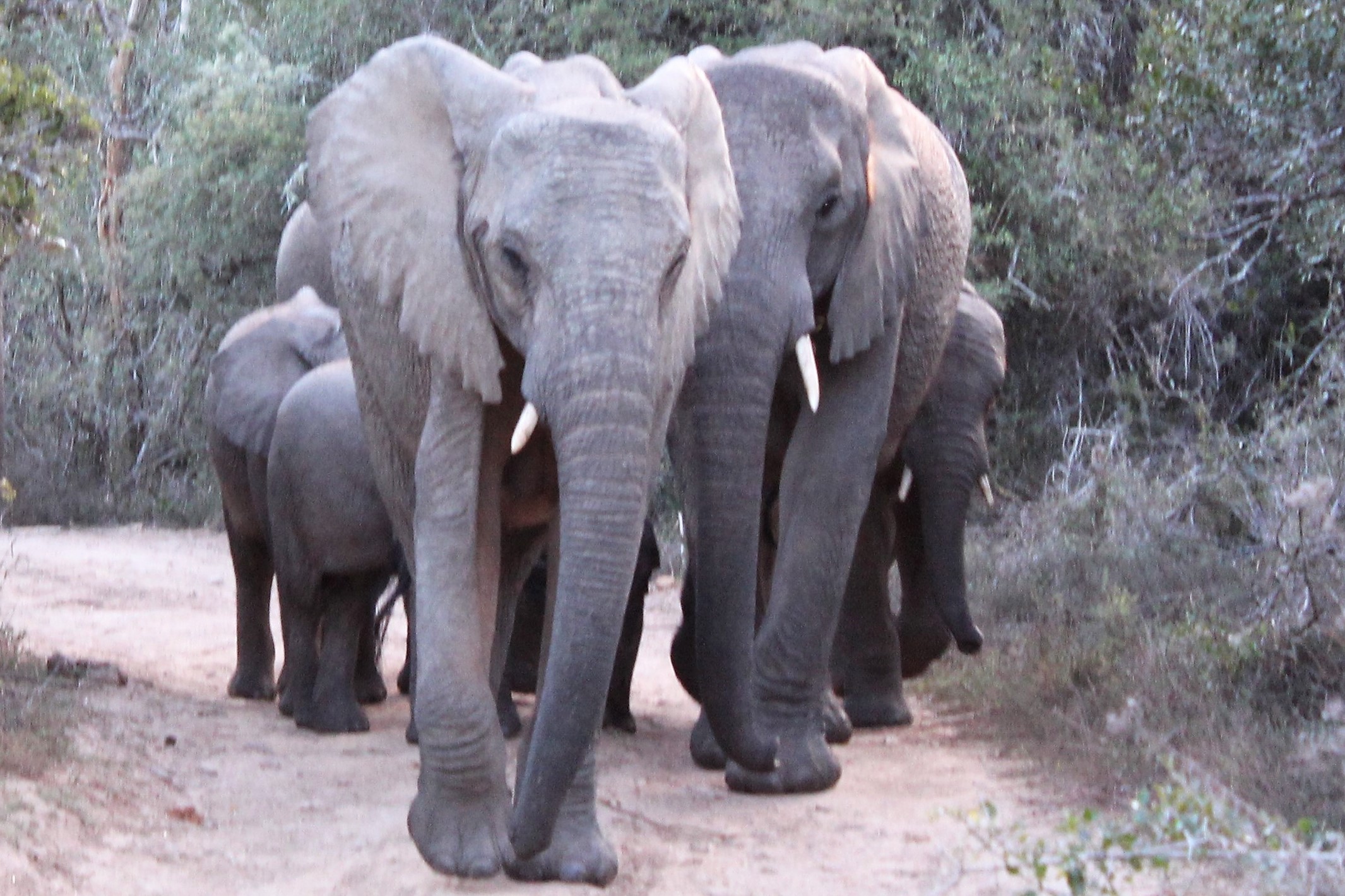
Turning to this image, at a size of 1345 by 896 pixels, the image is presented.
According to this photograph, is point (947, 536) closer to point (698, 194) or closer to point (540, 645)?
point (540, 645)

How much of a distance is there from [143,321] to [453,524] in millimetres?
12892

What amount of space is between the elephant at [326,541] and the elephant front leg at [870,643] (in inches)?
65.5

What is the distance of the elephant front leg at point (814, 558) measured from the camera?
18.7 feet

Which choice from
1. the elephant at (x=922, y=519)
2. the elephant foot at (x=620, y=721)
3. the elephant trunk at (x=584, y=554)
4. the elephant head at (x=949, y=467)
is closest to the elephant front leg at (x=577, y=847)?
the elephant trunk at (x=584, y=554)

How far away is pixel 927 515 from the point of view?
23.0 feet

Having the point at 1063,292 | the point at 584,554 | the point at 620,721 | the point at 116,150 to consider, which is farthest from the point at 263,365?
the point at 116,150

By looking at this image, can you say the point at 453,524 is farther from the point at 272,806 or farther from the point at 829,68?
the point at 829,68

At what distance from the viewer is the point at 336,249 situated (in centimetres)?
514

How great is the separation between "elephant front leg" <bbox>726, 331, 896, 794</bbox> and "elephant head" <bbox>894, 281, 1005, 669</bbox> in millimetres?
977

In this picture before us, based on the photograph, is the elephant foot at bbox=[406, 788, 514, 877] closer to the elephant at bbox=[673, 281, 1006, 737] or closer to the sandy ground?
the sandy ground

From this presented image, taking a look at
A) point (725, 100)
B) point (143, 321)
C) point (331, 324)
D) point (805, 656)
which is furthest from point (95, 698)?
point (143, 321)

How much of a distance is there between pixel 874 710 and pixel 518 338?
10.3 feet

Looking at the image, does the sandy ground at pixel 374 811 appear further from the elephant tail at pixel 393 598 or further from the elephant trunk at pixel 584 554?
the elephant trunk at pixel 584 554

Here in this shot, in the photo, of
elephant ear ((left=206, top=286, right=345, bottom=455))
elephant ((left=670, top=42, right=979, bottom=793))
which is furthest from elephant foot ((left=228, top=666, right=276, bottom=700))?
elephant ((left=670, top=42, right=979, bottom=793))
